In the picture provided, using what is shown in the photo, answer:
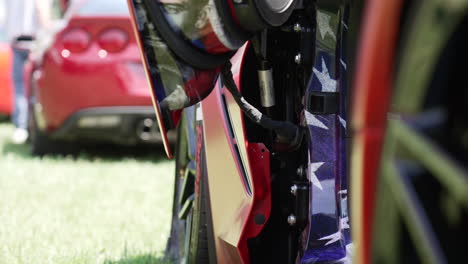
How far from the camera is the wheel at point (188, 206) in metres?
2.74

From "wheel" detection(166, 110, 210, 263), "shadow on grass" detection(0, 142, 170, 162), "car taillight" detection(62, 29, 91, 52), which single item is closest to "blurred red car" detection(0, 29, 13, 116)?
"shadow on grass" detection(0, 142, 170, 162)

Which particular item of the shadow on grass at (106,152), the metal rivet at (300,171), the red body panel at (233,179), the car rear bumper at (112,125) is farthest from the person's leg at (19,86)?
the metal rivet at (300,171)

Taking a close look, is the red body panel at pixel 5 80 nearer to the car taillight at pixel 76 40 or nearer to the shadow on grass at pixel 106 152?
the shadow on grass at pixel 106 152

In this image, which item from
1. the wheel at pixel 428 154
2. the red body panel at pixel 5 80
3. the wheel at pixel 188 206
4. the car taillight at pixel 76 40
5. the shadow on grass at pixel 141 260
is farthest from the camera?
the red body panel at pixel 5 80

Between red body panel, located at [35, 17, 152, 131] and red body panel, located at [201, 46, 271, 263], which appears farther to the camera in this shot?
red body panel, located at [35, 17, 152, 131]

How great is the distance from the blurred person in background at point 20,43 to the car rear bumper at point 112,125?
1671 millimetres

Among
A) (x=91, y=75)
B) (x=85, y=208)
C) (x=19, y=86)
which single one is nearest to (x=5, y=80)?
(x=19, y=86)

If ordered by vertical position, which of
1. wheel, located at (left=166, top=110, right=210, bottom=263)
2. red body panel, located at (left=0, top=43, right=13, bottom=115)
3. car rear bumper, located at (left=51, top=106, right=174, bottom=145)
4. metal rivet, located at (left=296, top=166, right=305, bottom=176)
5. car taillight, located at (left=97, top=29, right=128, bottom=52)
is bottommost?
red body panel, located at (left=0, top=43, right=13, bottom=115)

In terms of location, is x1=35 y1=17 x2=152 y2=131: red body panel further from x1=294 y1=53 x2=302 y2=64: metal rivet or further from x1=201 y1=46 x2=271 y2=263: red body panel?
x1=294 y1=53 x2=302 y2=64: metal rivet

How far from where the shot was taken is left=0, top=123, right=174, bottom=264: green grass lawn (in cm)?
398

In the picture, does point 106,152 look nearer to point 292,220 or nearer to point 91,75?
point 91,75

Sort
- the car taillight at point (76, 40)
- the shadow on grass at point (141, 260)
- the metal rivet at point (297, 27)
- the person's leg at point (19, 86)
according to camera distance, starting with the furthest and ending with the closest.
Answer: the person's leg at point (19, 86)
the car taillight at point (76, 40)
the shadow on grass at point (141, 260)
the metal rivet at point (297, 27)

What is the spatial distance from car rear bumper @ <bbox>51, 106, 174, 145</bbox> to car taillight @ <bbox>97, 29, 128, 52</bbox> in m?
0.50

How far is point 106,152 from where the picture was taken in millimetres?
8625
